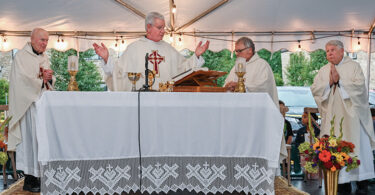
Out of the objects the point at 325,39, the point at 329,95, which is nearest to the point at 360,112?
the point at 329,95

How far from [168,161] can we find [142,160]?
0.20m

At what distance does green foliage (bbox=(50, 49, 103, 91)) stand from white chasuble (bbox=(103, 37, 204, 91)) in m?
20.6

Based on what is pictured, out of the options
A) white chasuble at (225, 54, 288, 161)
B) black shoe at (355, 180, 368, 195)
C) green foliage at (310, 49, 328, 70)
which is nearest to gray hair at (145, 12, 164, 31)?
white chasuble at (225, 54, 288, 161)

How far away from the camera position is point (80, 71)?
25.0 meters

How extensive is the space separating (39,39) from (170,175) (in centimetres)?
278

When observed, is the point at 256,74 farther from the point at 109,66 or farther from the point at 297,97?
the point at 297,97

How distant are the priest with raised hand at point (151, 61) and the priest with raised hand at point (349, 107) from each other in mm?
2125

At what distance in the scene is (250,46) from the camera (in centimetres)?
496

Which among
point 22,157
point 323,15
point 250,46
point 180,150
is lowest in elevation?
point 22,157

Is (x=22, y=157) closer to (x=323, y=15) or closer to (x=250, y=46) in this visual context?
(x=250, y=46)

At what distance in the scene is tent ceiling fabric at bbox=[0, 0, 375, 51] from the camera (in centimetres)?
696

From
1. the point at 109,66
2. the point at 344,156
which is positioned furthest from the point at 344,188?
the point at 109,66

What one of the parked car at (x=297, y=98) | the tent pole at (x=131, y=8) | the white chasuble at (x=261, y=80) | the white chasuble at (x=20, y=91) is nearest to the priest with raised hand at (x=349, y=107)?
the white chasuble at (x=261, y=80)

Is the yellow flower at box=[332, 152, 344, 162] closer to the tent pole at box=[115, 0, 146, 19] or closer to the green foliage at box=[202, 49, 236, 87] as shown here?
the tent pole at box=[115, 0, 146, 19]
